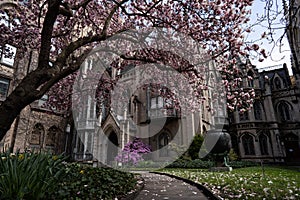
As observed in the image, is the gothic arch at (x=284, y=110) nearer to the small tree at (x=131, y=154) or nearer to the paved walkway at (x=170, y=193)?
the small tree at (x=131, y=154)

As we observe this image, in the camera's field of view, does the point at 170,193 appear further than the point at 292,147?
No

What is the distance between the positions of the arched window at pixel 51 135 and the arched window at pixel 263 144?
25.0 m

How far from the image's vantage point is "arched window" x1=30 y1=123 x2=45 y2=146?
1927cm

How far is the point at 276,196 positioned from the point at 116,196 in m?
3.34

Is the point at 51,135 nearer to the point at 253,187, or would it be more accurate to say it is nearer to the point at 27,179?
the point at 27,179

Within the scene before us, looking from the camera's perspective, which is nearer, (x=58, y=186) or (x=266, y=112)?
(x=58, y=186)

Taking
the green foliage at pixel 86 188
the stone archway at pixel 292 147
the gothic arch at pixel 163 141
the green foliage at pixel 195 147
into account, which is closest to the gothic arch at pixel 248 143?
the stone archway at pixel 292 147

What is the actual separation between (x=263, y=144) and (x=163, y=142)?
1362cm

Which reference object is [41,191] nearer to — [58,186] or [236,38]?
[58,186]

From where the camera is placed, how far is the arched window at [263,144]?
24.8 m

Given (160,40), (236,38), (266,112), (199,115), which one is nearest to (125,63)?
(160,40)

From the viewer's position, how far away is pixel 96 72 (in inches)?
517

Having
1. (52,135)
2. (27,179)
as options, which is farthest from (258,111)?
(27,179)

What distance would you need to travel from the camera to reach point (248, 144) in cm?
2561
